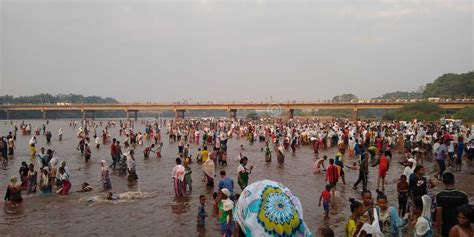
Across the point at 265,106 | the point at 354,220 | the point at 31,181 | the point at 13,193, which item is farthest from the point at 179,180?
the point at 265,106

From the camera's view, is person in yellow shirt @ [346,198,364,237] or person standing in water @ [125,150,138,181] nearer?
person in yellow shirt @ [346,198,364,237]

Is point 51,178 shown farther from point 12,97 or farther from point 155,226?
point 12,97

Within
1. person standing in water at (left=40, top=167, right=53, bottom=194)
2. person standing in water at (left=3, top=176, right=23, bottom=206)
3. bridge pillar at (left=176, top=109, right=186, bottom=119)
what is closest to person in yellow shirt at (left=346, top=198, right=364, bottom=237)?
person standing in water at (left=3, top=176, right=23, bottom=206)

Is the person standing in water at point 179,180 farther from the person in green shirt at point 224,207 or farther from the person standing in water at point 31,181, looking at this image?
the person standing in water at point 31,181

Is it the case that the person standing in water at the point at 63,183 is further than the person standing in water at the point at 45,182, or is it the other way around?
the person standing in water at the point at 63,183

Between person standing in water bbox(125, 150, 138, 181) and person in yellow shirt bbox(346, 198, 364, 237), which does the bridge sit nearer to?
person standing in water bbox(125, 150, 138, 181)

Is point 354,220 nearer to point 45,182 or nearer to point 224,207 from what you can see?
point 224,207

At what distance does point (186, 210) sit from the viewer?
1206 centimetres

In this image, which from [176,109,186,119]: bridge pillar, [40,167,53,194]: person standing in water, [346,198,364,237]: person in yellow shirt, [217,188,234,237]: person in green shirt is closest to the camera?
[346,198,364,237]: person in yellow shirt

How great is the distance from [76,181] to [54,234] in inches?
317

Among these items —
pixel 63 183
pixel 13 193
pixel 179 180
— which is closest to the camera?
pixel 13 193

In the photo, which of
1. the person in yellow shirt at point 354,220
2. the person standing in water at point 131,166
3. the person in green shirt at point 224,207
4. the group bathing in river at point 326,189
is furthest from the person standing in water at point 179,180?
the person in yellow shirt at point 354,220

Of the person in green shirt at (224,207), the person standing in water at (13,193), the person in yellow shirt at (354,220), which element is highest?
the person in yellow shirt at (354,220)

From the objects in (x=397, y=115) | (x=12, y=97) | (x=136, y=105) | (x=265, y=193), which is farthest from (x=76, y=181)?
(x=12, y=97)
